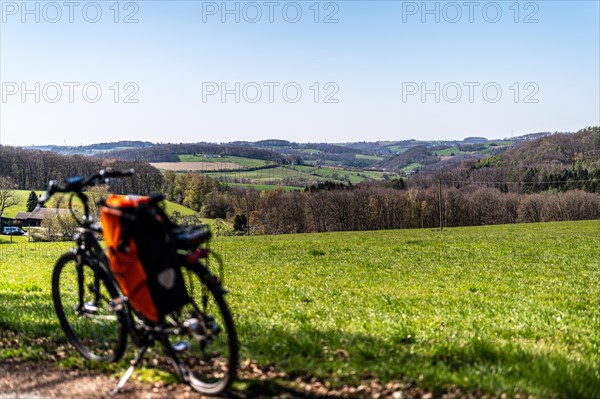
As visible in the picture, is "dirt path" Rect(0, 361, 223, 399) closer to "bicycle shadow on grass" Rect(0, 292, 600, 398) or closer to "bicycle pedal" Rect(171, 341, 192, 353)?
"bicycle pedal" Rect(171, 341, 192, 353)

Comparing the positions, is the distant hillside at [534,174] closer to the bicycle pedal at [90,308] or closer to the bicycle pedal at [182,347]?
the bicycle pedal at [90,308]

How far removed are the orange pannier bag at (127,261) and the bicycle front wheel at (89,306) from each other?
52cm

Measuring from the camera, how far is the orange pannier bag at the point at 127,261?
17.5 ft

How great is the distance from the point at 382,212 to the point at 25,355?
119 m

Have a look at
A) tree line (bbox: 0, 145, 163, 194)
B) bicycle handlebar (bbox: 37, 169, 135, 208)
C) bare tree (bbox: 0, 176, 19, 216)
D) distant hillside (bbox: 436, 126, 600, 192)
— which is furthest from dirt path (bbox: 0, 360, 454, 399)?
distant hillside (bbox: 436, 126, 600, 192)

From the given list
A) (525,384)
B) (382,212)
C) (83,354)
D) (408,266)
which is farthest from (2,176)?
(382,212)

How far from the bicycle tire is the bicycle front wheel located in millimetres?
819

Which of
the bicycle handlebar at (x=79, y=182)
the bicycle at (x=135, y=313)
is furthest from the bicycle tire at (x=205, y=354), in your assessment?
the bicycle handlebar at (x=79, y=182)

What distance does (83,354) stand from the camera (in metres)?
6.68

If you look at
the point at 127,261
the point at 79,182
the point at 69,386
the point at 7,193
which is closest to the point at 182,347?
the point at 127,261

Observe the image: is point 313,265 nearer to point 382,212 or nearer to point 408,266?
point 408,266

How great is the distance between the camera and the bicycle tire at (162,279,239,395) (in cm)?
514

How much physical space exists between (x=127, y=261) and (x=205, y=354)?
1.27 metres

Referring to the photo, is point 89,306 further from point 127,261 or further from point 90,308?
point 127,261
